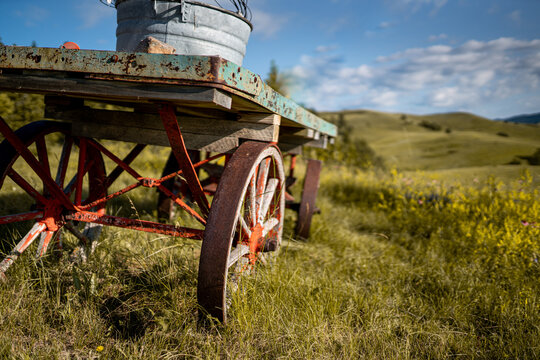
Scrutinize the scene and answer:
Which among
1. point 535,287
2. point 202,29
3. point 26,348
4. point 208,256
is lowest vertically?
point 26,348

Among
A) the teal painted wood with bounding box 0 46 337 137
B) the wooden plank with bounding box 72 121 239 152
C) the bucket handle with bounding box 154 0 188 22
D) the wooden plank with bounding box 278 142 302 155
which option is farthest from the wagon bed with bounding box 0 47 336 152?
the wooden plank with bounding box 278 142 302 155

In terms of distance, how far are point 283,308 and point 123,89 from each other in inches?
56.0

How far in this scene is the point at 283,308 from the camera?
1.95m

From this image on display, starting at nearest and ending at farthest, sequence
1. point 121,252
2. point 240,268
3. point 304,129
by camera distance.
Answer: point 240,268
point 121,252
point 304,129

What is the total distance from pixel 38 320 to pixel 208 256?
101cm

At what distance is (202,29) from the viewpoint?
1972mm

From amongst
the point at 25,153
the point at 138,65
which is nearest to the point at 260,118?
the point at 138,65

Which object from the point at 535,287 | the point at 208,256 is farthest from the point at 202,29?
the point at 535,287

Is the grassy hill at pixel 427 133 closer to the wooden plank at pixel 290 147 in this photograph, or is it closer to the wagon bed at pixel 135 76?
the wooden plank at pixel 290 147

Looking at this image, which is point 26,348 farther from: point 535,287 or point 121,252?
point 535,287

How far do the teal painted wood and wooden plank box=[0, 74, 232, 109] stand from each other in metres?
0.05

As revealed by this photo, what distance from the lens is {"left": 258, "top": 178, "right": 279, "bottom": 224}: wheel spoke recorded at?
2.32 metres

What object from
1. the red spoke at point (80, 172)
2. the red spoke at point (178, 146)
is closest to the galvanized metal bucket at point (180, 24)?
the red spoke at point (178, 146)

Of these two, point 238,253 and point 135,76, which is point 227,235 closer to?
point 238,253
